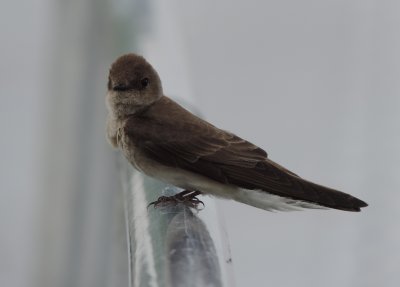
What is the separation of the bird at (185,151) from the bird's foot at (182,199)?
0.04ft

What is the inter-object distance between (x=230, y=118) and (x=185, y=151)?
12.8 ft

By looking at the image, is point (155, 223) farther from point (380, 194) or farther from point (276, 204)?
point (380, 194)

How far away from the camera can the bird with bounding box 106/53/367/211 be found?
2635 millimetres

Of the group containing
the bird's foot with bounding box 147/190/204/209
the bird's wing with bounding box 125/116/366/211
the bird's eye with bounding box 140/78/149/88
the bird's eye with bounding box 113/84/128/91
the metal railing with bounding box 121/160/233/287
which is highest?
the bird's eye with bounding box 140/78/149/88

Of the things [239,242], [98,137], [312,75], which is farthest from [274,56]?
[98,137]

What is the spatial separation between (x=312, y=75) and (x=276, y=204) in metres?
4.37

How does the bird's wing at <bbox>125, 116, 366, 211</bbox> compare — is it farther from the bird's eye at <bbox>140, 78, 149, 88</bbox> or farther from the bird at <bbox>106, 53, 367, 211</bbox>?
the bird's eye at <bbox>140, 78, 149, 88</bbox>

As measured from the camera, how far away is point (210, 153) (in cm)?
286

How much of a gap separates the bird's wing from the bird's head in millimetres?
91

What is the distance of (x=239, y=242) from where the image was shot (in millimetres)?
5621

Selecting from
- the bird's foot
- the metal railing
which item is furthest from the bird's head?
the metal railing

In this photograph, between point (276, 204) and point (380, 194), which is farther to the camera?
point (380, 194)

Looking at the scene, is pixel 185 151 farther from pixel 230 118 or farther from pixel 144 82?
pixel 230 118

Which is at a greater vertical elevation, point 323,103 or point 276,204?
point 323,103
